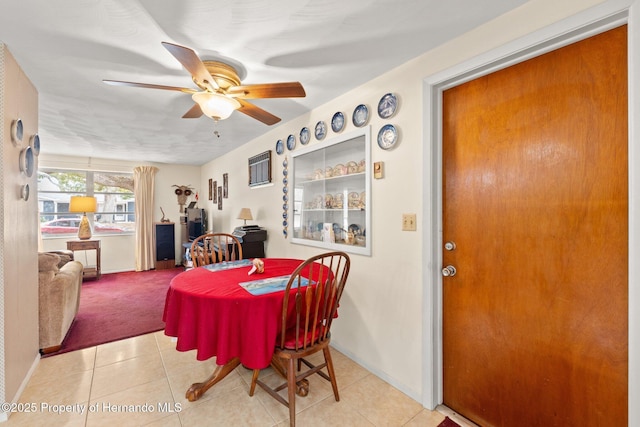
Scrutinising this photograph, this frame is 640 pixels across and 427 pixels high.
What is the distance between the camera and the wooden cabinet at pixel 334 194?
216cm

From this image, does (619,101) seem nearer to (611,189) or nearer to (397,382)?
(611,189)

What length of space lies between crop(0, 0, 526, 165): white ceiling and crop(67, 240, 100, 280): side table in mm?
2665

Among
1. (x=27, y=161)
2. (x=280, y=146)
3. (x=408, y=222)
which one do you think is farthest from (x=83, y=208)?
(x=408, y=222)

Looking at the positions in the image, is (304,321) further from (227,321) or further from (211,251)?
(211,251)

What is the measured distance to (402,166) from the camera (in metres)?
1.83

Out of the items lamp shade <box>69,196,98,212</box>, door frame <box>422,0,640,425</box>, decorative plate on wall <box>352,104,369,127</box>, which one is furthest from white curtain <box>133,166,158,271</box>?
door frame <box>422,0,640,425</box>

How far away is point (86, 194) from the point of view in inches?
197

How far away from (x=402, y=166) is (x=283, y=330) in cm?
128

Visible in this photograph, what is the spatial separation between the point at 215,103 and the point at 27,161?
1453mm

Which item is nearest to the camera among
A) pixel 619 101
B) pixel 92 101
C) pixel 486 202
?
pixel 619 101

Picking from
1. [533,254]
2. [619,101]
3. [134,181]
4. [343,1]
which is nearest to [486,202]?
[533,254]

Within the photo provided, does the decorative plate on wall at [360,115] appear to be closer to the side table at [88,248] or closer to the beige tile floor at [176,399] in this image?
the beige tile floor at [176,399]

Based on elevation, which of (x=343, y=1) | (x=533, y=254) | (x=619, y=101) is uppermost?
(x=343, y=1)

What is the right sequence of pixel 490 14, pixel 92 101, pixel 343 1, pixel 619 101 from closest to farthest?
pixel 619 101 → pixel 343 1 → pixel 490 14 → pixel 92 101
